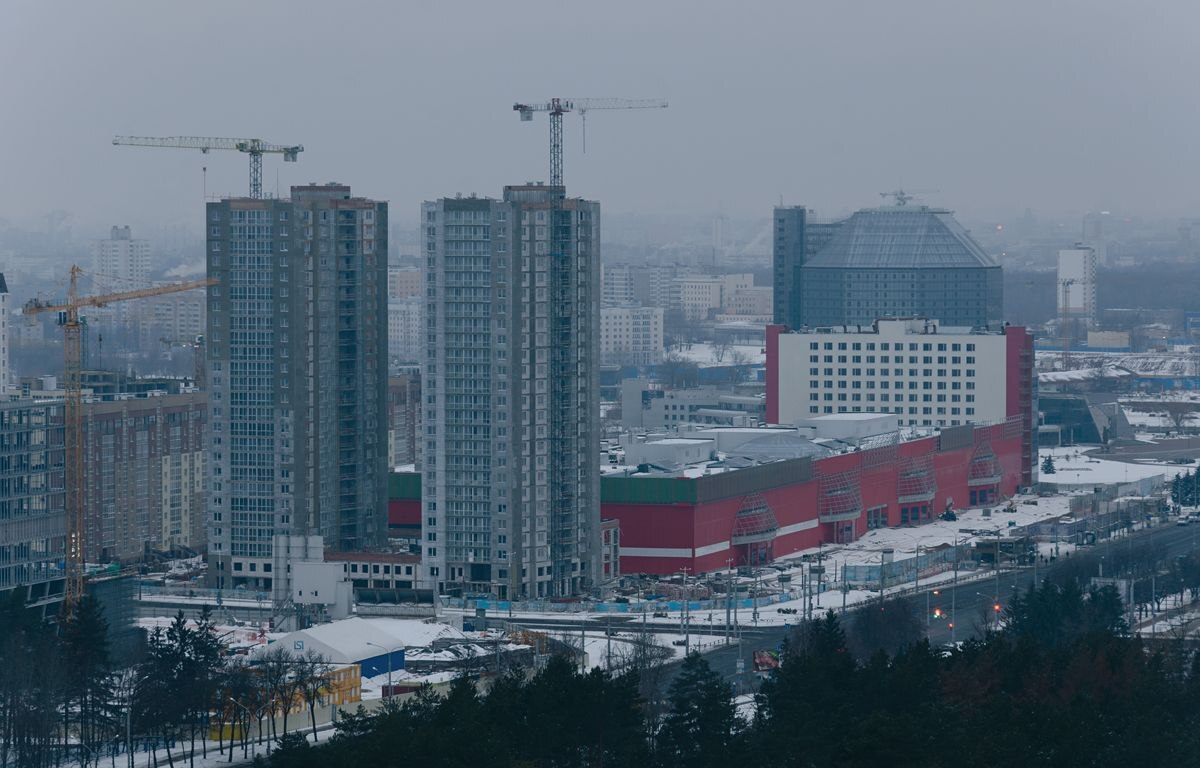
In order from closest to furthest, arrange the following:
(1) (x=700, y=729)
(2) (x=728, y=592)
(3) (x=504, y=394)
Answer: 1. (1) (x=700, y=729)
2. (2) (x=728, y=592)
3. (3) (x=504, y=394)

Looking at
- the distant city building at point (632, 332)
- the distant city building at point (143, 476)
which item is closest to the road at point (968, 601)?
the distant city building at point (143, 476)

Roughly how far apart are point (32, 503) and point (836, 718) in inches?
801

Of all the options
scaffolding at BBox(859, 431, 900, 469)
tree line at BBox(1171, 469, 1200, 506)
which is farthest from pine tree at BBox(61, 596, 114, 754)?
tree line at BBox(1171, 469, 1200, 506)

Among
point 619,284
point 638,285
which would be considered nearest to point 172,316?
point 619,284

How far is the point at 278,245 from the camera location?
6059cm

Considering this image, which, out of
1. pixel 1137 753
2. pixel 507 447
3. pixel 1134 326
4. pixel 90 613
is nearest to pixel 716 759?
pixel 1137 753

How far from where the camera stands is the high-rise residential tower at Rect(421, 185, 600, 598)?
2325 inches

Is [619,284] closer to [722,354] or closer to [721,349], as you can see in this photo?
[721,349]

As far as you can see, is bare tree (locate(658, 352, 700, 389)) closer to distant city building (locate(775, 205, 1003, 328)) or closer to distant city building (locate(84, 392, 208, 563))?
distant city building (locate(775, 205, 1003, 328))

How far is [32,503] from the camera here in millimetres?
50906

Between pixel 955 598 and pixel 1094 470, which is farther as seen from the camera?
pixel 1094 470

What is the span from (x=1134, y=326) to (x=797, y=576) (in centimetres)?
10076

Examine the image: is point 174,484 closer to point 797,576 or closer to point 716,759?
point 797,576

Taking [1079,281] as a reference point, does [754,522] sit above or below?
below
